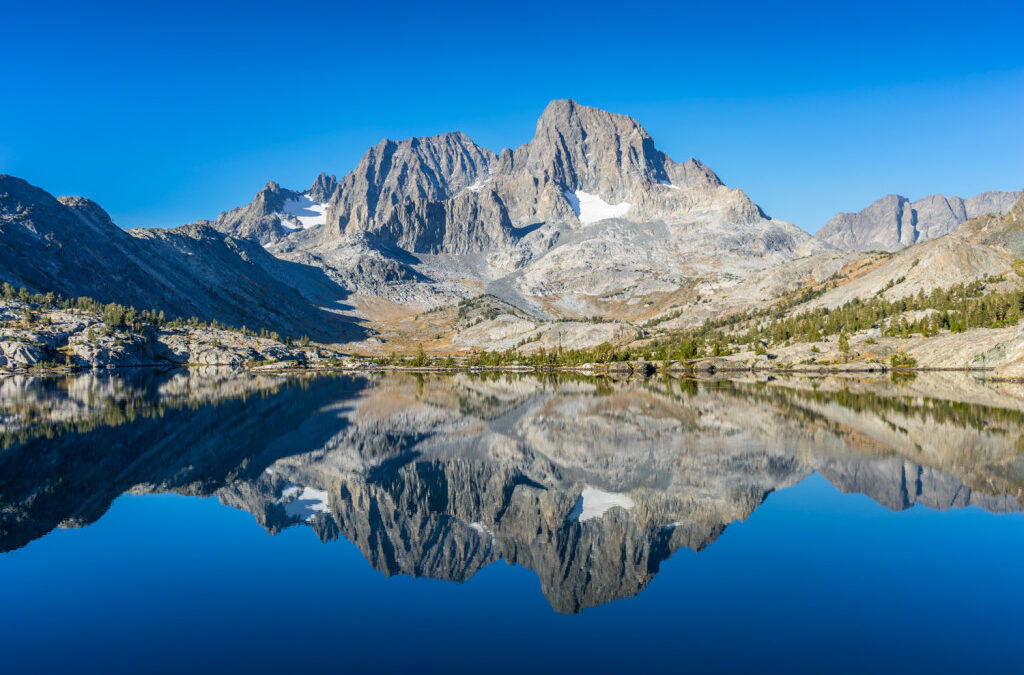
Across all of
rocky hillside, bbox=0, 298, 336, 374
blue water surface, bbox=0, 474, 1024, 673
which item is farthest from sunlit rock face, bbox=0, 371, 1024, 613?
rocky hillside, bbox=0, 298, 336, 374

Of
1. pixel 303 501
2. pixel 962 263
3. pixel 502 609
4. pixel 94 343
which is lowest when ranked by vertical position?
pixel 502 609

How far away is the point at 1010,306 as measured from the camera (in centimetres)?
14325

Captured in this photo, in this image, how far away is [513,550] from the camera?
25.1 metres

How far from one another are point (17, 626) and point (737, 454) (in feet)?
132

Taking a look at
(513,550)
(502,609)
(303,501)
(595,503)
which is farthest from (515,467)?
(502,609)

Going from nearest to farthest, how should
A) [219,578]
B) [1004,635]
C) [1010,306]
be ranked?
1. [1004,635]
2. [219,578]
3. [1010,306]

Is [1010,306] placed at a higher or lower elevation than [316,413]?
higher

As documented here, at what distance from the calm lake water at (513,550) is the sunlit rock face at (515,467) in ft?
0.83

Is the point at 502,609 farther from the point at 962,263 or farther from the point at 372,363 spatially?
the point at 962,263

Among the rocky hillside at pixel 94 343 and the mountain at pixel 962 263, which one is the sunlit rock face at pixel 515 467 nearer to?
the rocky hillside at pixel 94 343

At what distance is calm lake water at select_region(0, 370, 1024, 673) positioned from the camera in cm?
1606

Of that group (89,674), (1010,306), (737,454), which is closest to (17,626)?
(89,674)

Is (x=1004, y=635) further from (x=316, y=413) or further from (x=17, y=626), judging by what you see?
(x=316, y=413)

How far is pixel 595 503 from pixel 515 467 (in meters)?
11.7
